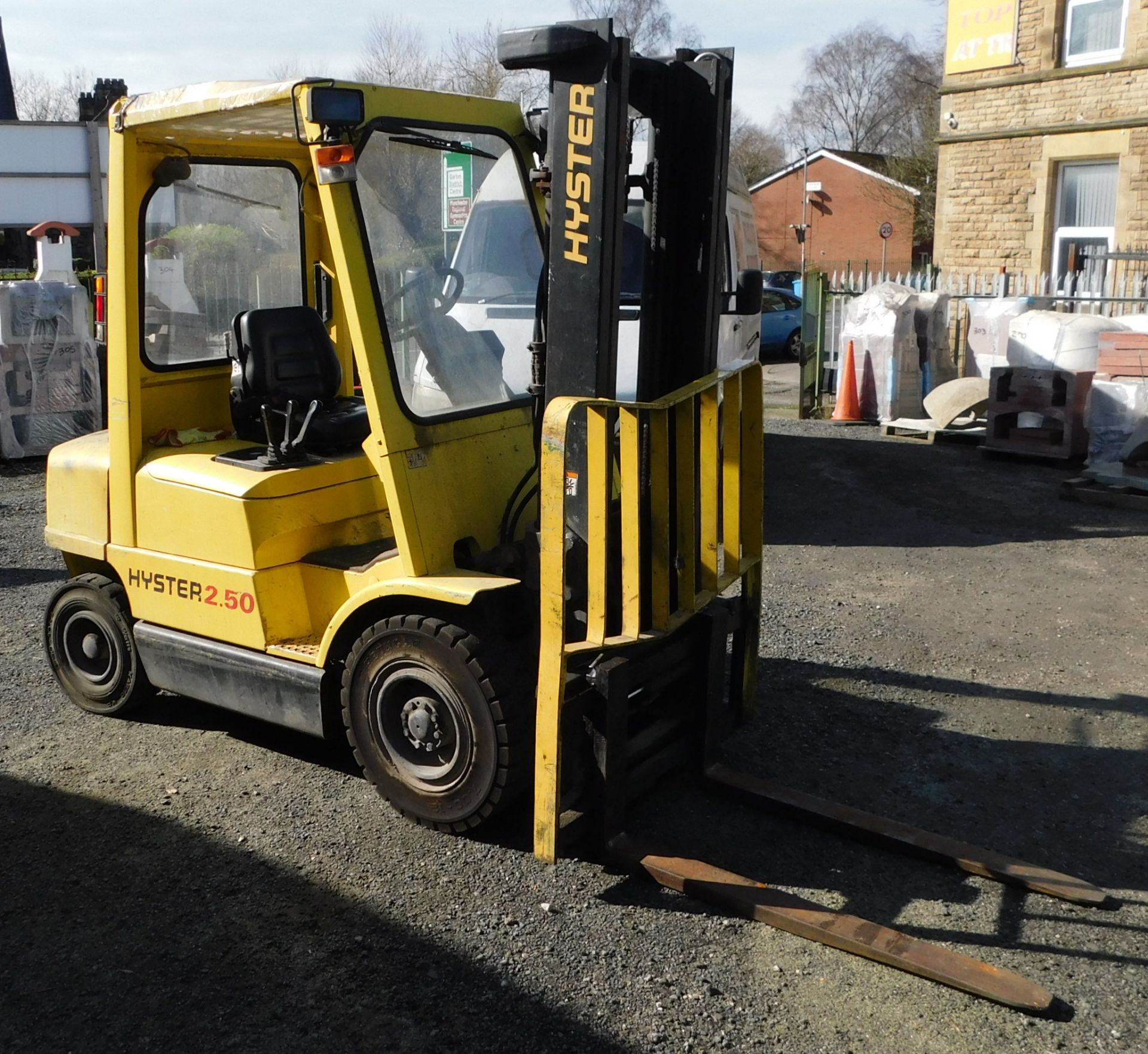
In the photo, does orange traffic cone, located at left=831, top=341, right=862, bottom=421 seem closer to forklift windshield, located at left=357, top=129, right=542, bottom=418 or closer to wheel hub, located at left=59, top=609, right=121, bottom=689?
forklift windshield, located at left=357, top=129, right=542, bottom=418

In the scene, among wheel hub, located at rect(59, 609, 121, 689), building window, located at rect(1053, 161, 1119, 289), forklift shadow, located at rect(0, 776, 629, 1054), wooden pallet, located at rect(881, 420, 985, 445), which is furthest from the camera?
building window, located at rect(1053, 161, 1119, 289)

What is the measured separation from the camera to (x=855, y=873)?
4.07m

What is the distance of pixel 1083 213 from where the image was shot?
64.1ft

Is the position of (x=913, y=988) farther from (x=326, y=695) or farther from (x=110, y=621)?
(x=110, y=621)

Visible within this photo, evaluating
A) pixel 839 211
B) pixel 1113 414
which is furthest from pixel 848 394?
pixel 839 211

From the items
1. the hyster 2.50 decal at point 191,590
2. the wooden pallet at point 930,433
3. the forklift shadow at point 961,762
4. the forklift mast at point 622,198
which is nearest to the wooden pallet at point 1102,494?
the wooden pallet at point 930,433

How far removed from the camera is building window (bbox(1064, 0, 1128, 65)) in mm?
18141

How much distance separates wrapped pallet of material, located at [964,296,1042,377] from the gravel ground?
7698 millimetres

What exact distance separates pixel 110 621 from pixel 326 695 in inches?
53.9

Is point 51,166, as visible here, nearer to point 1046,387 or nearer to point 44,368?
point 44,368

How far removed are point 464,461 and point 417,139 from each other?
3.75 ft

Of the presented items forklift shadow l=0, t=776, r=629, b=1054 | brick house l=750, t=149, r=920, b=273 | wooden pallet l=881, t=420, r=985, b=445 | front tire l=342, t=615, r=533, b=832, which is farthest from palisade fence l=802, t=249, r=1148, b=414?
brick house l=750, t=149, r=920, b=273

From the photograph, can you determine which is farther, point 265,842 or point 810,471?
point 810,471

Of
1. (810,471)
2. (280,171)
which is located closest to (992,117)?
(810,471)
